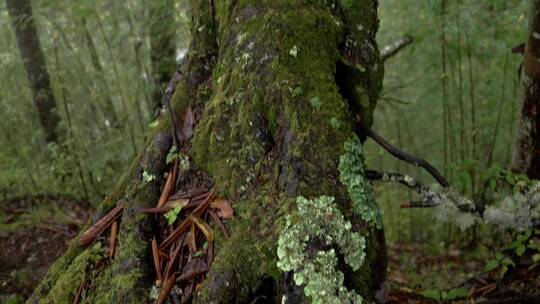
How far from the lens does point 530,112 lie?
3.44 metres

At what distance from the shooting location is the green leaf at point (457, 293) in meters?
2.89

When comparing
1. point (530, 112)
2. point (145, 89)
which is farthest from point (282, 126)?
point (145, 89)

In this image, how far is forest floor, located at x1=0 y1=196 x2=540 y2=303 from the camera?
118 inches

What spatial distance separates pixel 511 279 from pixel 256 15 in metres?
2.32

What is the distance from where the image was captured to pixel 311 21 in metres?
2.11

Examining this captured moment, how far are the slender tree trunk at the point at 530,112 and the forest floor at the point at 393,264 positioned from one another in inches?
27.1

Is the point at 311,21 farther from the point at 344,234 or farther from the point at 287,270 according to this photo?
the point at 287,270

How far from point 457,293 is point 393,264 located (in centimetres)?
293

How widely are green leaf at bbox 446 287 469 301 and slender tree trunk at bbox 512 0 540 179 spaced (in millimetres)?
1063

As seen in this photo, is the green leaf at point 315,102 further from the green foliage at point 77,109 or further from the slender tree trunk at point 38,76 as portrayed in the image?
the slender tree trunk at point 38,76

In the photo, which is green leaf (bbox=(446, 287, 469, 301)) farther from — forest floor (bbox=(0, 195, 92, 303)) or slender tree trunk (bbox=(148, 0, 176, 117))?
slender tree trunk (bbox=(148, 0, 176, 117))

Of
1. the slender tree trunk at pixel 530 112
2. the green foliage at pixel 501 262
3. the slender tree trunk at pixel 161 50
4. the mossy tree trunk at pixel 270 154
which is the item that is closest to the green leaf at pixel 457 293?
the green foliage at pixel 501 262

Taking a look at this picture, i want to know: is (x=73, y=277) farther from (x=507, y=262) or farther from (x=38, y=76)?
(x=38, y=76)

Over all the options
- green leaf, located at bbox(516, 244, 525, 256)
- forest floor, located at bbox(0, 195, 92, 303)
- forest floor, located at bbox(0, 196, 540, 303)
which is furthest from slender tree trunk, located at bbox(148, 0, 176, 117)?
green leaf, located at bbox(516, 244, 525, 256)
